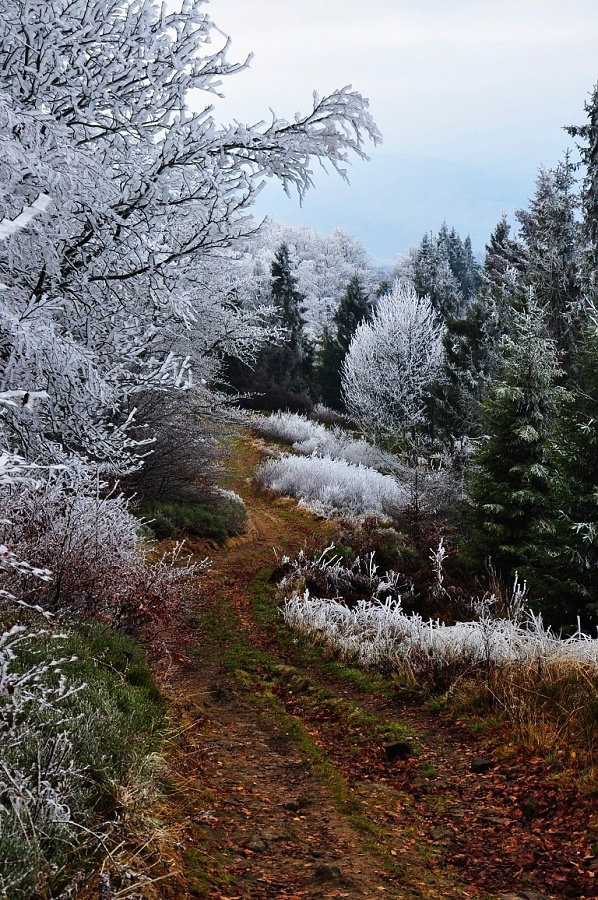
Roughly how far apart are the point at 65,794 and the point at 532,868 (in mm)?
2592

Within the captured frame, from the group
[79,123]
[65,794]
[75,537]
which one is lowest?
[65,794]

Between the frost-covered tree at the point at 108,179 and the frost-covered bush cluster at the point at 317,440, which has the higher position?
the frost-covered tree at the point at 108,179

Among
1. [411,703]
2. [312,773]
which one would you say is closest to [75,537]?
[312,773]

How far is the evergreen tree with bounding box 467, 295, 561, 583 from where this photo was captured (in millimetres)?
11344

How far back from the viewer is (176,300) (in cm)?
383

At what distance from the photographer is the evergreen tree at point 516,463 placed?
11344 millimetres

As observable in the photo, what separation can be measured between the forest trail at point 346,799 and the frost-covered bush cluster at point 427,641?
34 cm

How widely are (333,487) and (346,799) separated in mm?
14469

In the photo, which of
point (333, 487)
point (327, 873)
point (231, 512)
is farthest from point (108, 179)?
point (333, 487)

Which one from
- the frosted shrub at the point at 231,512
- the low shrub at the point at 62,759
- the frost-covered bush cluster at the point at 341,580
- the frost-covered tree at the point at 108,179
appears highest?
the frost-covered tree at the point at 108,179

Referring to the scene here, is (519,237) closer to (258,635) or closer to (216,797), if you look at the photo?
(258,635)

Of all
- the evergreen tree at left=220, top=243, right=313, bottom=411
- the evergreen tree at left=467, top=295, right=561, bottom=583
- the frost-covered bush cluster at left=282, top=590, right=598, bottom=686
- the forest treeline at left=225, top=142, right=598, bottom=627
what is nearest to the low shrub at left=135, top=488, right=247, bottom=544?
the forest treeline at left=225, top=142, right=598, bottom=627

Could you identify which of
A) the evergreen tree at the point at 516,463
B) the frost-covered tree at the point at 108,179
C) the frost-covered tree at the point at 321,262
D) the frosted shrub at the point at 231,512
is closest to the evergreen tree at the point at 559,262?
the evergreen tree at the point at 516,463

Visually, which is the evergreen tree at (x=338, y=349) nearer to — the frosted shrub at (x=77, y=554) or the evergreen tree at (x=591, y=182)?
the evergreen tree at (x=591, y=182)
